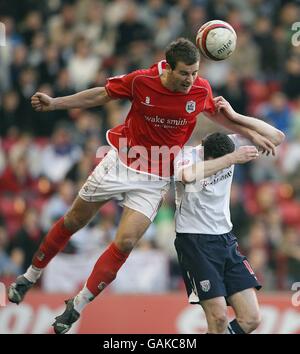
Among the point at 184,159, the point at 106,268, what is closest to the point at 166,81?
the point at 184,159

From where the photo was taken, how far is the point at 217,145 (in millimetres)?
9898

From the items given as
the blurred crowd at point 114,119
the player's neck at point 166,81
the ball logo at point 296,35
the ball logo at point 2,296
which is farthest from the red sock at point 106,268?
the ball logo at point 296,35

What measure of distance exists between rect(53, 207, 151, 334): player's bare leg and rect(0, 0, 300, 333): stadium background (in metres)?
2.79

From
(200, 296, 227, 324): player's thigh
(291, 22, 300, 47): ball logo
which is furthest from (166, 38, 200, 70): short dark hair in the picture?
(291, 22, 300, 47): ball logo

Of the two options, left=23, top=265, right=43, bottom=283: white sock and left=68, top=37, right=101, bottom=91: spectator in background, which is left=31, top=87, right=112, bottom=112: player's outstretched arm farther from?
left=68, top=37, right=101, bottom=91: spectator in background

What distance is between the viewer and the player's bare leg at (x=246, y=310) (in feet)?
32.6

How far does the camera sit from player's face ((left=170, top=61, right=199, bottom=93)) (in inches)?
376

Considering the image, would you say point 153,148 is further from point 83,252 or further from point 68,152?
point 68,152

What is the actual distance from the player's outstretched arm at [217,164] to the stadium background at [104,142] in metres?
2.86

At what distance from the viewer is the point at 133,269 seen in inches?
564

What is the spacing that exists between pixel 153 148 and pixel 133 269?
14.8 ft

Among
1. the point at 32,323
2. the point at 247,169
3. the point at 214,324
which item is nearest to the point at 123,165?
the point at 214,324

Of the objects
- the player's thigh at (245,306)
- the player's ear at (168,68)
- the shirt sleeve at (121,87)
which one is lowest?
the player's thigh at (245,306)

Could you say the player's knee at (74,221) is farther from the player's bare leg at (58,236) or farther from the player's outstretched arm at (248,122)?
the player's outstretched arm at (248,122)
